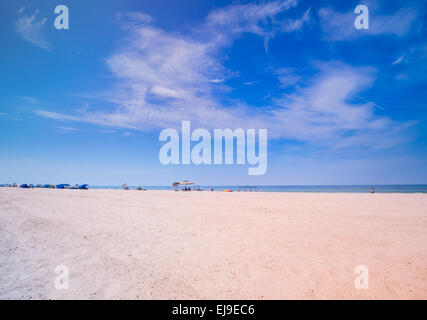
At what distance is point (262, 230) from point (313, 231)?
90.2 inches

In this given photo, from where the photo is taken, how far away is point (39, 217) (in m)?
11.8

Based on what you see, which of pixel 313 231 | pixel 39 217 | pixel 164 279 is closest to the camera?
pixel 164 279

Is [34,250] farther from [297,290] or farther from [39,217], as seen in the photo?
[297,290]

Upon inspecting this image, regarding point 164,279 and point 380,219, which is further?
point 380,219

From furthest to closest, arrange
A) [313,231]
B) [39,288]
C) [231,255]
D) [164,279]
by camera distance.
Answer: [313,231], [231,255], [164,279], [39,288]
